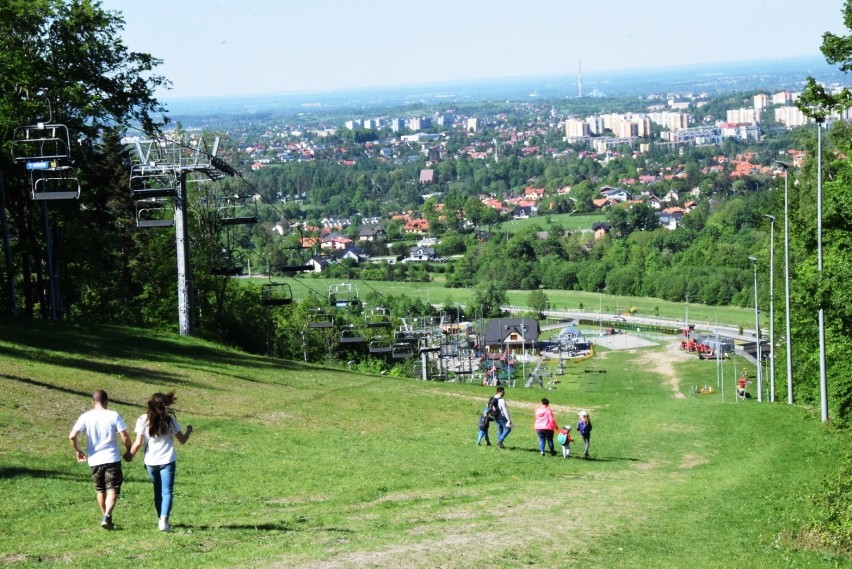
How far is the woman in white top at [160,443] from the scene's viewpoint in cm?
1423

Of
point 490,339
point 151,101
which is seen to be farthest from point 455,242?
point 151,101

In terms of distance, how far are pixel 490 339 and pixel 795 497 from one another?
261 ft

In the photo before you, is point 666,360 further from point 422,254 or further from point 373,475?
point 422,254

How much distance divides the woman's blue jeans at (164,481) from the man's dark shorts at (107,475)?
35 centimetres

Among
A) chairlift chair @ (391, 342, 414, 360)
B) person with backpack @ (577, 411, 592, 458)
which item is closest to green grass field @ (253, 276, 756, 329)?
chairlift chair @ (391, 342, 414, 360)

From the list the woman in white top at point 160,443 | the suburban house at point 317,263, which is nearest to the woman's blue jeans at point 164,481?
the woman in white top at point 160,443

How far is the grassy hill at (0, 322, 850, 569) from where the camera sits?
14.8 m

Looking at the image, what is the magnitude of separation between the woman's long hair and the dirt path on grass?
63.9 metres

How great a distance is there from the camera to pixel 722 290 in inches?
4931

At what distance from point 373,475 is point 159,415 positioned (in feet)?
23.8

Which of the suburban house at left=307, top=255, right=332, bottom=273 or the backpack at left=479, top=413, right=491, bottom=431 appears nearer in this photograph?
the backpack at left=479, top=413, right=491, bottom=431

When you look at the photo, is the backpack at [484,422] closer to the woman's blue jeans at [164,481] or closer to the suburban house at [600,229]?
the woman's blue jeans at [164,481]

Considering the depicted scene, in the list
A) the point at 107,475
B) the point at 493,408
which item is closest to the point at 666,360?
the point at 493,408

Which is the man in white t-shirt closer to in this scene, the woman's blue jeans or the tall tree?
the woman's blue jeans
